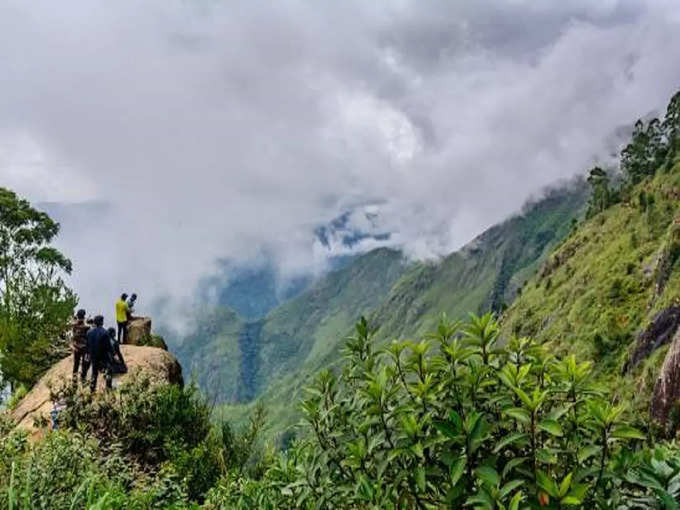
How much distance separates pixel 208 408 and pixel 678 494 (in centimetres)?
1328

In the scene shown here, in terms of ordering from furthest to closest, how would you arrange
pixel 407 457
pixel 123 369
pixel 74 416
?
1. pixel 123 369
2. pixel 74 416
3. pixel 407 457

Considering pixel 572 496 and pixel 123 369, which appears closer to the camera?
pixel 572 496

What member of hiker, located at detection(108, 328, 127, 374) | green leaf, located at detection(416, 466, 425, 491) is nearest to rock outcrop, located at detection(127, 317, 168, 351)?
hiker, located at detection(108, 328, 127, 374)

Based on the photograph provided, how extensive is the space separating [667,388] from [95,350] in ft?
128

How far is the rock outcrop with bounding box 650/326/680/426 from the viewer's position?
38562mm

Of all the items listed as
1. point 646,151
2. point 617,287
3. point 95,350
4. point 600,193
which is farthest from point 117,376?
point 600,193

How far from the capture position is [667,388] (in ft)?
131

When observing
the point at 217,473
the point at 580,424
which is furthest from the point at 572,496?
the point at 217,473

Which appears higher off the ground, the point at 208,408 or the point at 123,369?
the point at 123,369

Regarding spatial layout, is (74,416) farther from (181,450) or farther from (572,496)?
(572,496)

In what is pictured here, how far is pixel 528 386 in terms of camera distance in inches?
137

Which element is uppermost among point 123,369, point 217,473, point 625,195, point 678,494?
point 625,195

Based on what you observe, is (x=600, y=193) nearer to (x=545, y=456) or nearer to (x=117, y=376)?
(x=117, y=376)

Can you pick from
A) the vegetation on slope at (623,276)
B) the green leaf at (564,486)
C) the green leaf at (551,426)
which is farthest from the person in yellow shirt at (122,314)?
the vegetation on slope at (623,276)
